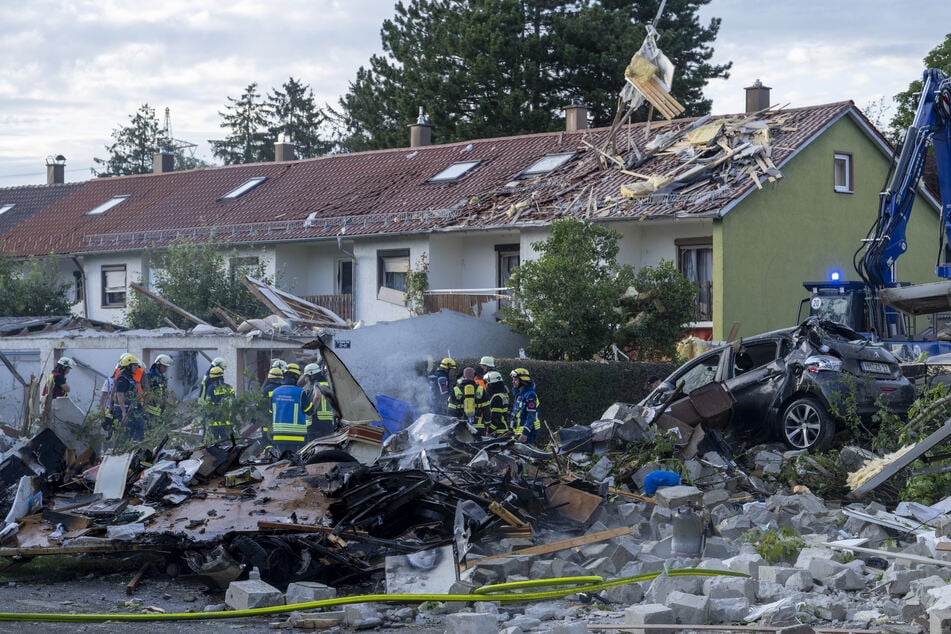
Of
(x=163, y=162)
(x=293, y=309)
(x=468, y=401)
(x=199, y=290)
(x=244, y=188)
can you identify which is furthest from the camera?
(x=163, y=162)

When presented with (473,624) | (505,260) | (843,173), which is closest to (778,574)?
(473,624)

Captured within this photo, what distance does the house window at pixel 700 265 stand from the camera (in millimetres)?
25156

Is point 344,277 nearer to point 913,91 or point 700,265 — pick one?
point 700,265

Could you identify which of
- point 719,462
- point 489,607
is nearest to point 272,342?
point 719,462

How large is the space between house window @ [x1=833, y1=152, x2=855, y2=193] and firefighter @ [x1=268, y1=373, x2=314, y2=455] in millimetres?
16608

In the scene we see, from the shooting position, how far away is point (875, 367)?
14664 mm

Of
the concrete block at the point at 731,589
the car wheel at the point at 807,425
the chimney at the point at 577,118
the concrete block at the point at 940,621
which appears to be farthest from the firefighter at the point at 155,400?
the chimney at the point at 577,118

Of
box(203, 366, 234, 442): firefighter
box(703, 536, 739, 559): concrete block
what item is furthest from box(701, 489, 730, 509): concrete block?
box(203, 366, 234, 442): firefighter

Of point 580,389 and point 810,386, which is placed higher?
point 810,386

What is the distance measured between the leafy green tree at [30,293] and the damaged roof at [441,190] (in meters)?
3.19

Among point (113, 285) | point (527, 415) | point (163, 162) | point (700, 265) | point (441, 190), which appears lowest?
point (527, 415)

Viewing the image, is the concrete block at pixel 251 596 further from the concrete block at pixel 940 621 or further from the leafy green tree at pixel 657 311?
the leafy green tree at pixel 657 311

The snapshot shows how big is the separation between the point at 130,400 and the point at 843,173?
691 inches

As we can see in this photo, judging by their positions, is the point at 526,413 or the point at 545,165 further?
the point at 545,165
